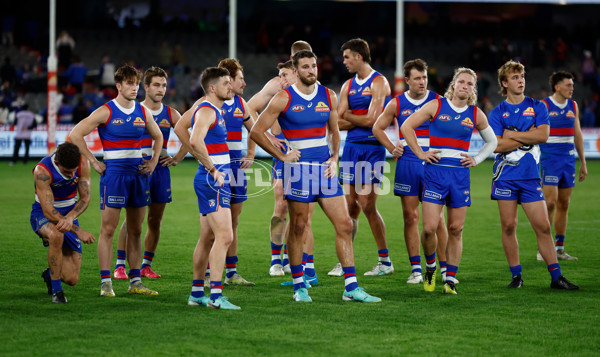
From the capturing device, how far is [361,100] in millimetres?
9500

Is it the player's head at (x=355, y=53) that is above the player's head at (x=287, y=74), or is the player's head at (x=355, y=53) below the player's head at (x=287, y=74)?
above

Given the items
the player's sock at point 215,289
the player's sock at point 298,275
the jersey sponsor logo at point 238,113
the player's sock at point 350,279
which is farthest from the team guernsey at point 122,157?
the player's sock at point 350,279

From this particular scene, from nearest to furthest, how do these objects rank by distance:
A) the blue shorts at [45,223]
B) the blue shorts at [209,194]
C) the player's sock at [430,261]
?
the blue shorts at [209,194]
the blue shorts at [45,223]
the player's sock at [430,261]

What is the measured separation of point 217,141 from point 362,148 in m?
2.42

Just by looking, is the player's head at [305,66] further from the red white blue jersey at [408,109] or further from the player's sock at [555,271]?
the player's sock at [555,271]

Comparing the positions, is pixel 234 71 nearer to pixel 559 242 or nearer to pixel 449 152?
pixel 449 152

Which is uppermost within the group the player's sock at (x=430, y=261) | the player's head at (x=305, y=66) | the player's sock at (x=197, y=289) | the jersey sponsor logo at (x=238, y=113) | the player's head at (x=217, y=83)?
the player's head at (x=305, y=66)

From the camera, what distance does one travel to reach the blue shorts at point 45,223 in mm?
7945

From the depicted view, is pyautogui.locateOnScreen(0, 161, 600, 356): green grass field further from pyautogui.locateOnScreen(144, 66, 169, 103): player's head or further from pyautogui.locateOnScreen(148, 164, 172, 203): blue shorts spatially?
pyautogui.locateOnScreen(144, 66, 169, 103): player's head

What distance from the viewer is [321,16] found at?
34.9m

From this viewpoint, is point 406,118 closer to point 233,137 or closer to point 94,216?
point 233,137

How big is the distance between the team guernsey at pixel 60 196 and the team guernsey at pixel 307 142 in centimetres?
209

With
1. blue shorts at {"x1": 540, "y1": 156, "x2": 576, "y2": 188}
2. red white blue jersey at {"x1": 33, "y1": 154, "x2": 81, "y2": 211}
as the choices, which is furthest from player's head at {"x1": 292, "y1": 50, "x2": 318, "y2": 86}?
blue shorts at {"x1": 540, "y1": 156, "x2": 576, "y2": 188}

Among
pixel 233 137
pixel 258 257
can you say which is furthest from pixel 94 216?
pixel 233 137
